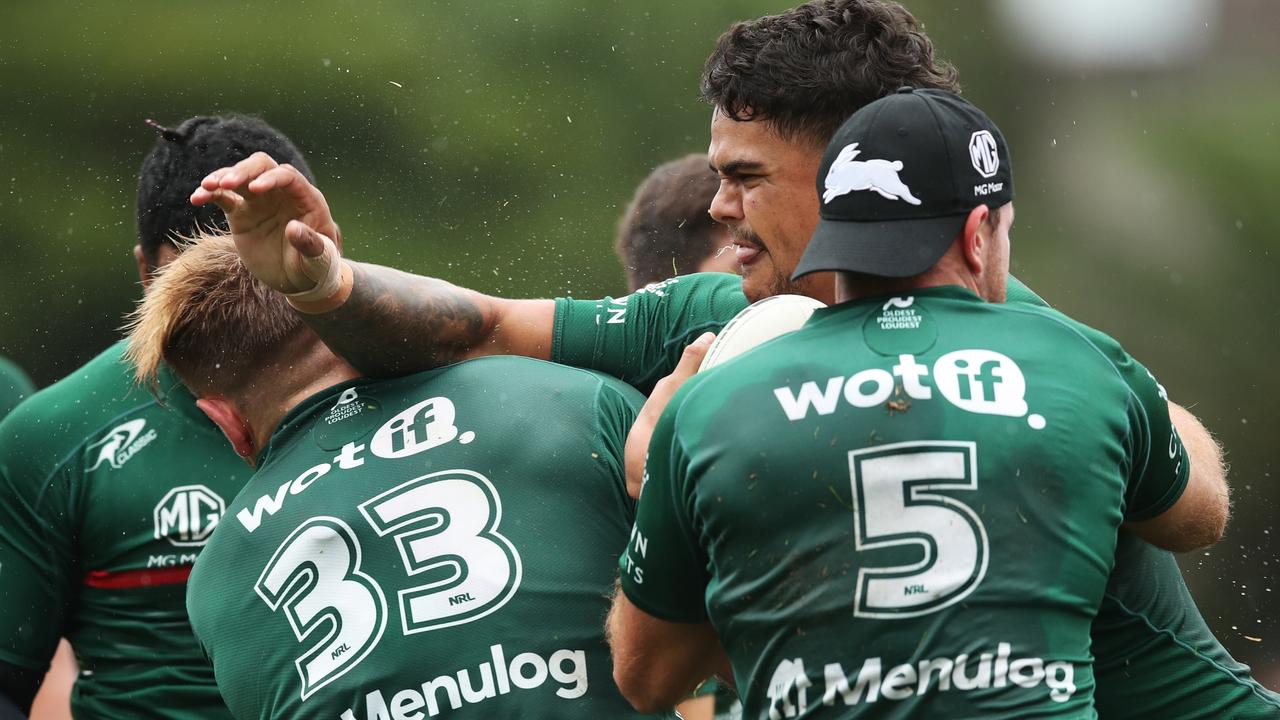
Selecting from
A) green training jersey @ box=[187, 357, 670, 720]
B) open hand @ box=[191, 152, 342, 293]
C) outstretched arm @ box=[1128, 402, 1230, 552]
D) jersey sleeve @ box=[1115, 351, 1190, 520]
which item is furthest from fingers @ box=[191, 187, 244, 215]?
outstretched arm @ box=[1128, 402, 1230, 552]

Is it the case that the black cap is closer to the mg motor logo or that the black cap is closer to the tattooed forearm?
the tattooed forearm

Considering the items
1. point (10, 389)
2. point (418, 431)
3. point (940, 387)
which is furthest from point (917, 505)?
point (10, 389)

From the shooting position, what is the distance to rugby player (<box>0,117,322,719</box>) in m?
4.02

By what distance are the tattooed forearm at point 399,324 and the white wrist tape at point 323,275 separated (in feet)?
0.18

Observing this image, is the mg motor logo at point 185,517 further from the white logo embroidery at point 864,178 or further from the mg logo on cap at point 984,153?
the mg logo on cap at point 984,153

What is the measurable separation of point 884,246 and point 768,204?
3.52 ft

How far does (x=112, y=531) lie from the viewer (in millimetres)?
4023

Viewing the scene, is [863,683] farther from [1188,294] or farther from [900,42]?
[1188,294]

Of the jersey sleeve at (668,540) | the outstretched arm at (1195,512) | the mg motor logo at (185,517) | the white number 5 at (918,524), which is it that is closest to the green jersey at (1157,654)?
the outstretched arm at (1195,512)

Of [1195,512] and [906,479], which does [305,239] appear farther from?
[1195,512]

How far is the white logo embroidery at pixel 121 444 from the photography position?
402cm

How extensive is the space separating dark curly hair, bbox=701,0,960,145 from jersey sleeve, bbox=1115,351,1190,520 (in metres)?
1.26

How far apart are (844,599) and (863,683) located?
0.45 ft

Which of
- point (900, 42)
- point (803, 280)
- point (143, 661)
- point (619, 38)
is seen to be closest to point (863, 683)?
point (803, 280)
